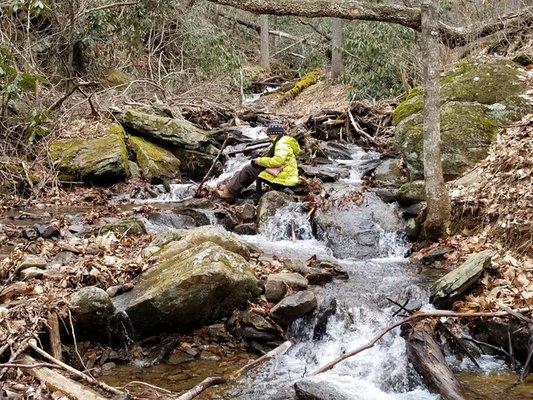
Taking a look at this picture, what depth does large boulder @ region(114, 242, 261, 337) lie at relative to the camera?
17.3ft

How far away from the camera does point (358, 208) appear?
890cm

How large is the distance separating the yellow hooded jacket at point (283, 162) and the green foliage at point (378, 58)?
Answer: 7659 mm

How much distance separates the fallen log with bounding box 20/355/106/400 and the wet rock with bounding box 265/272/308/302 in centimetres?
231

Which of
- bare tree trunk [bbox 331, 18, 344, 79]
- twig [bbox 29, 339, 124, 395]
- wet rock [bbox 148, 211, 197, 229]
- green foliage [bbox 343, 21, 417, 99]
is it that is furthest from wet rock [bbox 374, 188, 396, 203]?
bare tree trunk [bbox 331, 18, 344, 79]

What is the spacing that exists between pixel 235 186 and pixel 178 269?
4.78m

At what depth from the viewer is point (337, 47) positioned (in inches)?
800

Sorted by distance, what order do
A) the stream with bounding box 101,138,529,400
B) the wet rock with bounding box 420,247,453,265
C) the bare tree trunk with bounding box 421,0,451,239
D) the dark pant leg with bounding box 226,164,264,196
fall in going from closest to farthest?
the stream with bounding box 101,138,529,400 < the bare tree trunk with bounding box 421,0,451,239 < the wet rock with bounding box 420,247,453,265 < the dark pant leg with bounding box 226,164,264,196

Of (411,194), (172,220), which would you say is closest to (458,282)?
(411,194)

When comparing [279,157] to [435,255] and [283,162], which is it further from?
[435,255]

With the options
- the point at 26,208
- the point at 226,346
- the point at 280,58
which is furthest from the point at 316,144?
the point at 280,58

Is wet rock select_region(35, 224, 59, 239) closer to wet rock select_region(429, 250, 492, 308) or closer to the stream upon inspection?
the stream

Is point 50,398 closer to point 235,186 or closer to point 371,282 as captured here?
point 371,282

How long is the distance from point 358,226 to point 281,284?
2.78 metres

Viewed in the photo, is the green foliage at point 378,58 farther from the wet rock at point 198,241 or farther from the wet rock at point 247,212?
the wet rock at point 198,241
